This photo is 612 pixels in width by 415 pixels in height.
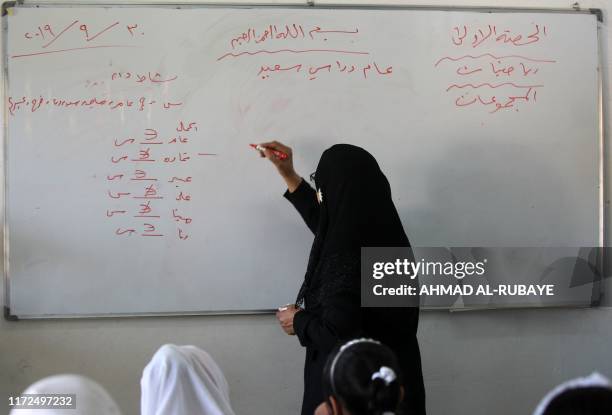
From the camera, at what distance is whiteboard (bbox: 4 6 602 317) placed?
2297 millimetres

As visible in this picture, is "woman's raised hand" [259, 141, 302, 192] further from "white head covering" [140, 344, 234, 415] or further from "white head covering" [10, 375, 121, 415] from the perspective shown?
"white head covering" [10, 375, 121, 415]

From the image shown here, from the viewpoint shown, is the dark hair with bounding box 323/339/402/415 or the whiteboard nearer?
the dark hair with bounding box 323/339/402/415

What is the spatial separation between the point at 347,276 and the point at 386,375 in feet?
1.49

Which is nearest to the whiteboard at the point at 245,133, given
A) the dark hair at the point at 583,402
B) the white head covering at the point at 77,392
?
the white head covering at the point at 77,392

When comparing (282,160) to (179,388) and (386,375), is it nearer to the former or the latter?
(179,388)

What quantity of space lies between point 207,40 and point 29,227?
0.96m

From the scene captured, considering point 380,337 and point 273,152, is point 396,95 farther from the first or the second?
point 380,337

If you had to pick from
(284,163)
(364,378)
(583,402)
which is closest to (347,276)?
(364,378)

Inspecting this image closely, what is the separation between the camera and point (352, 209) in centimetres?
172

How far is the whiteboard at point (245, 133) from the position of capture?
2297 mm

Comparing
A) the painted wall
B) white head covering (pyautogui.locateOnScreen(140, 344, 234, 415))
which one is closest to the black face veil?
white head covering (pyautogui.locateOnScreen(140, 344, 234, 415))

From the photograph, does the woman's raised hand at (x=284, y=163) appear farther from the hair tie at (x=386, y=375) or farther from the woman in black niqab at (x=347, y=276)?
the hair tie at (x=386, y=375)

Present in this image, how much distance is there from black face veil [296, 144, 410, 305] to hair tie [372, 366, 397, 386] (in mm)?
483

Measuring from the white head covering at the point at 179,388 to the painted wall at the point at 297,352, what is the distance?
881mm
